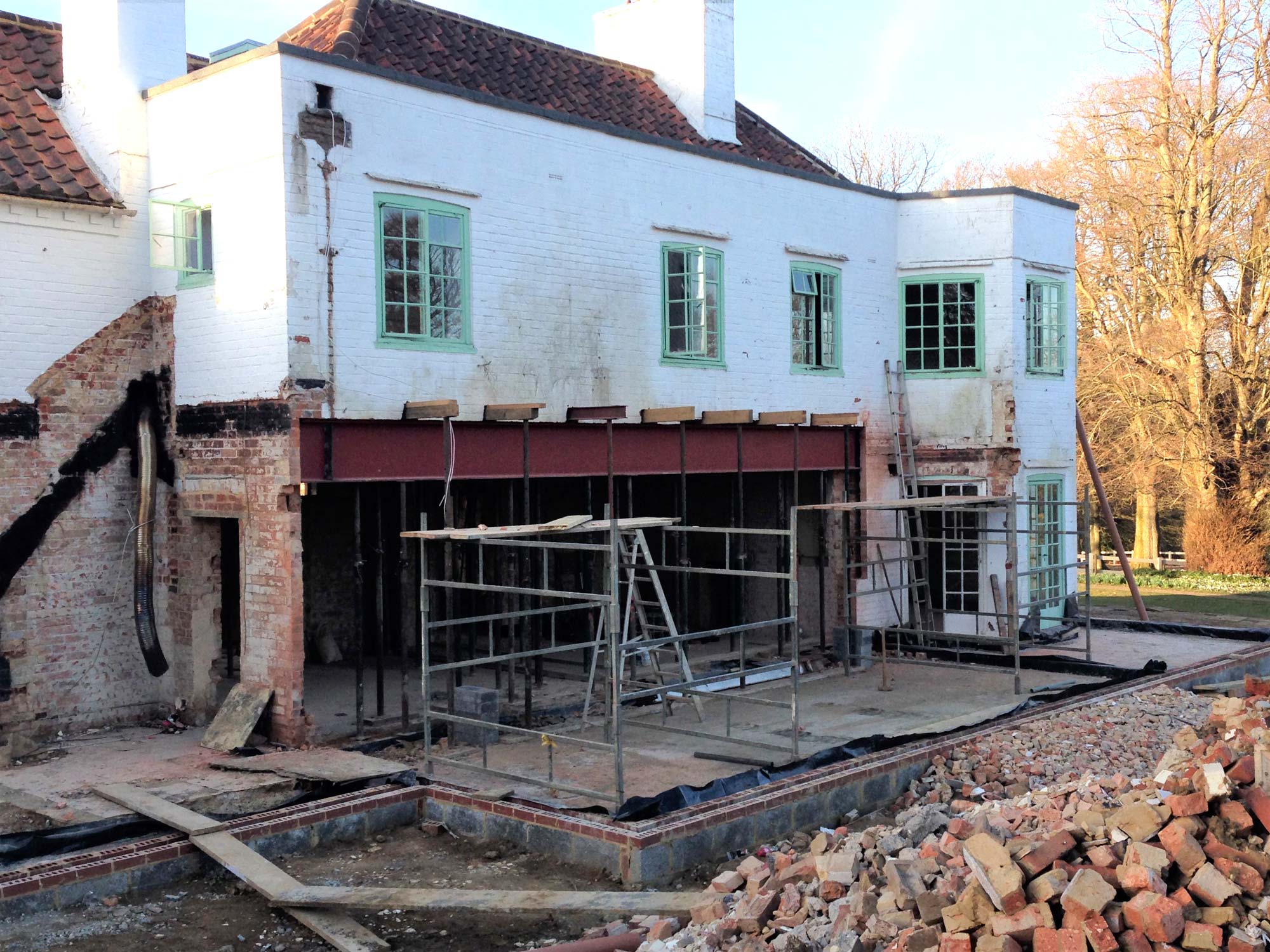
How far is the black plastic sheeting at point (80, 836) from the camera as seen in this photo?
8.51m

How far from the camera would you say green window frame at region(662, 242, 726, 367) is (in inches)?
592

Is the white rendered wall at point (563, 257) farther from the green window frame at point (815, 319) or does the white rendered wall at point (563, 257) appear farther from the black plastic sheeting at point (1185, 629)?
the black plastic sheeting at point (1185, 629)

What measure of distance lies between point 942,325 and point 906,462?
198cm

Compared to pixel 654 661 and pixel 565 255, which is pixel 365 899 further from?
pixel 565 255

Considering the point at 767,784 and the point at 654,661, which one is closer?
the point at 767,784

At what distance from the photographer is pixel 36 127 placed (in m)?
12.8

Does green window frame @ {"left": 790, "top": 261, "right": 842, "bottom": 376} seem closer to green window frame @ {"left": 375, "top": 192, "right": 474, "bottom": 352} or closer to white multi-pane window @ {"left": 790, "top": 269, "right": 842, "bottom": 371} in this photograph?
white multi-pane window @ {"left": 790, "top": 269, "right": 842, "bottom": 371}

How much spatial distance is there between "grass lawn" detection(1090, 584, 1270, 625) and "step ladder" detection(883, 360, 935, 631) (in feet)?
15.8

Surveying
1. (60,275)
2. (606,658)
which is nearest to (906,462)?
(606,658)

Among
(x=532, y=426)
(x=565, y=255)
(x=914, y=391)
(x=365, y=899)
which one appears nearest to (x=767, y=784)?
(x=365, y=899)

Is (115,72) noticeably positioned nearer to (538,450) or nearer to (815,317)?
(538,450)

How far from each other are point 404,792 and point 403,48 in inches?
367

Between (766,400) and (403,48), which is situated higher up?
(403,48)

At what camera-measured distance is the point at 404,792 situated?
33.1ft
